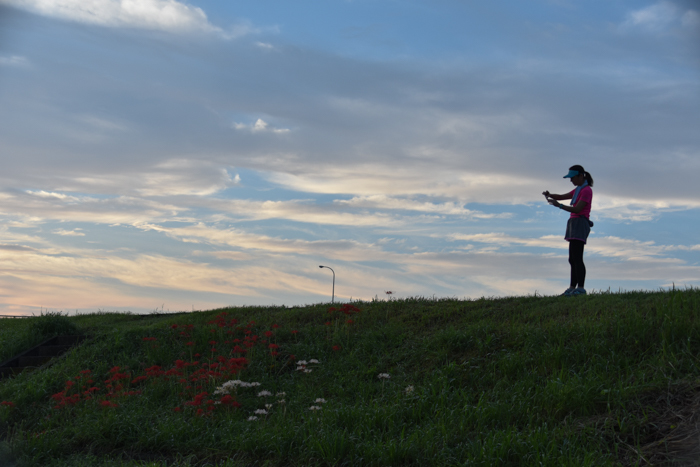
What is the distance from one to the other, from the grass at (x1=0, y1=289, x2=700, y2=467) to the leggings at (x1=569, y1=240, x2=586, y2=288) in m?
0.83

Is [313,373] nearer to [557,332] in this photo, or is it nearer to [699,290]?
[557,332]

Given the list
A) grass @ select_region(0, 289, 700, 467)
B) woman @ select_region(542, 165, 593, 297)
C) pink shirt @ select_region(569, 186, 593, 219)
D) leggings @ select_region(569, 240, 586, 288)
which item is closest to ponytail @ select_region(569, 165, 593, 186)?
woman @ select_region(542, 165, 593, 297)

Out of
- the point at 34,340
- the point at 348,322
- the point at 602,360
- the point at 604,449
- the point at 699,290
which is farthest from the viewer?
the point at 34,340

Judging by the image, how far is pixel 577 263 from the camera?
11.7 meters

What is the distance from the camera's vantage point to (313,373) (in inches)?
361

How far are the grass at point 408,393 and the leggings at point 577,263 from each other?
32.8 inches

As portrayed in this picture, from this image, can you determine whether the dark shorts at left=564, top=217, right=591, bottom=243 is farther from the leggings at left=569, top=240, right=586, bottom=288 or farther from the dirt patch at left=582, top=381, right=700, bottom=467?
the dirt patch at left=582, top=381, right=700, bottom=467

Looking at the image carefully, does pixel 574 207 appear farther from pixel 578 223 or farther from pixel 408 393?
pixel 408 393

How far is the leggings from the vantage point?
11703 mm

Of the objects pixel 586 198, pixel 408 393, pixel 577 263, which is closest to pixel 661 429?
pixel 408 393

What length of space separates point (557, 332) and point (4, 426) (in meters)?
9.27

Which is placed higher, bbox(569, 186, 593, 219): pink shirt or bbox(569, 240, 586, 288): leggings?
bbox(569, 186, 593, 219): pink shirt

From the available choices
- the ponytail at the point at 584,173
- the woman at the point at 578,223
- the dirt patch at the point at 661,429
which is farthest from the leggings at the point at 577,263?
the dirt patch at the point at 661,429

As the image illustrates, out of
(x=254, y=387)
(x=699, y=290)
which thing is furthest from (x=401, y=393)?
(x=699, y=290)
